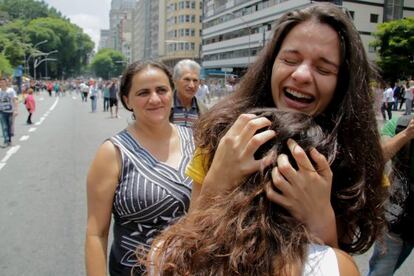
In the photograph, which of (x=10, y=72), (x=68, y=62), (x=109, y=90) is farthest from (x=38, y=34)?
(x=109, y=90)

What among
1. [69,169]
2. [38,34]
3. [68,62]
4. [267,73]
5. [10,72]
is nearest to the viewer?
[267,73]

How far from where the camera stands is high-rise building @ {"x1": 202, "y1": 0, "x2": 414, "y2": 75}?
4669 centimetres

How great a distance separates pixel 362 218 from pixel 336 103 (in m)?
0.37

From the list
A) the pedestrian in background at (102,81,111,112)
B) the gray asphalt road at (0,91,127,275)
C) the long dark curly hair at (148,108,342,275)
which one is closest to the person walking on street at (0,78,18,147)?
the gray asphalt road at (0,91,127,275)

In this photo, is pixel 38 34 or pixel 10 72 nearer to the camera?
pixel 10 72

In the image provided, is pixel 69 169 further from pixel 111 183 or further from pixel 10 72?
pixel 10 72

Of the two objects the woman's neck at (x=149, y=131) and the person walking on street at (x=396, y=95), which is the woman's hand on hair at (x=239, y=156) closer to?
the woman's neck at (x=149, y=131)

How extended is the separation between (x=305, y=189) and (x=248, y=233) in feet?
0.59

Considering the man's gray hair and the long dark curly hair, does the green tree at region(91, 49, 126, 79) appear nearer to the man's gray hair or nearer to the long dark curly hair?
the man's gray hair

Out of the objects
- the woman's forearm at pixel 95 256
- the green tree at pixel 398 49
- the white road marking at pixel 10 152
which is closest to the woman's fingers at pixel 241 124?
the woman's forearm at pixel 95 256

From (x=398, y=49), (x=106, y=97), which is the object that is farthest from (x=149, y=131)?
(x=398, y=49)

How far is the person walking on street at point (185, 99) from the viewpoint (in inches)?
199

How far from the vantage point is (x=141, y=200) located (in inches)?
88.2

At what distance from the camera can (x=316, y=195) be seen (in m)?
1.06
